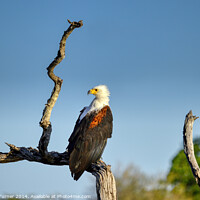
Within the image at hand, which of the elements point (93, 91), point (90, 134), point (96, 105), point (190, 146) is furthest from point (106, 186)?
point (93, 91)

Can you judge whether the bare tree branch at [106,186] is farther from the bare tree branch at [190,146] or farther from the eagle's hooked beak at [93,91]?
the eagle's hooked beak at [93,91]

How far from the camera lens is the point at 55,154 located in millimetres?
10023

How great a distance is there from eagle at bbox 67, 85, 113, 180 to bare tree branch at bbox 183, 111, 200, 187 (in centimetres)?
234

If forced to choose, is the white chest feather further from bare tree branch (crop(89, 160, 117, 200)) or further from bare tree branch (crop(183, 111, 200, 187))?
bare tree branch (crop(183, 111, 200, 187))

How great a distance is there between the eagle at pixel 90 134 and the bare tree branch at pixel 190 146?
2.34 m

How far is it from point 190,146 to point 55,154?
3.73 meters

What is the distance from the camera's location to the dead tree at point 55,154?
8.96 metres

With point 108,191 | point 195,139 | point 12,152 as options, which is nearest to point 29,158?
point 12,152

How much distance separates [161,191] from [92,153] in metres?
24.3

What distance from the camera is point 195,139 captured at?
40.9 meters

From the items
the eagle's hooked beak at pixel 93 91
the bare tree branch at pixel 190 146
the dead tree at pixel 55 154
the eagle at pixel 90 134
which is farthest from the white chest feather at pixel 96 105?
the bare tree branch at pixel 190 146

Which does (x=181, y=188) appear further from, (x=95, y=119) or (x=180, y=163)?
(x=95, y=119)

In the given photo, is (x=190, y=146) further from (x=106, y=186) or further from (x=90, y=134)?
(x=90, y=134)

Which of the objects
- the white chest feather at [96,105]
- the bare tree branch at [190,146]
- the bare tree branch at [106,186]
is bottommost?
the bare tree branch at [106,186]
